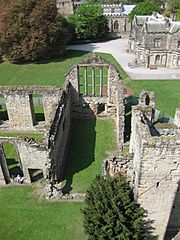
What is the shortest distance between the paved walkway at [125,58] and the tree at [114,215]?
26815mm

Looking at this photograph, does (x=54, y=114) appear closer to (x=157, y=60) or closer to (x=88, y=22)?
(x=157, y=60)

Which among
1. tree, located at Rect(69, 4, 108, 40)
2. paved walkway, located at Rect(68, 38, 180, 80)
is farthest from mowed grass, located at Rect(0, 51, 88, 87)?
tree, located at Rect(69, 4, 108, 40)

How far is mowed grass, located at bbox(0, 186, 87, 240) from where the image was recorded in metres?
16.5

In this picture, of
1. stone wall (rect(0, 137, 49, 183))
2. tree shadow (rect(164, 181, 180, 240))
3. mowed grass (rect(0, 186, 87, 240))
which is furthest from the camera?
stone wall (rect(0, 137, 49, 183))

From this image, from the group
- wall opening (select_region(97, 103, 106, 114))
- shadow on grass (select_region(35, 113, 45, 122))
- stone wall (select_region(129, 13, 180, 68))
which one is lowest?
shadow on grass (select_region(35, 113, 45, 122))

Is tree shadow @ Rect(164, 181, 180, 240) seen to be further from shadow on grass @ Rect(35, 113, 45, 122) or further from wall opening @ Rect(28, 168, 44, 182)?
shadow on grass @ Rect(35, 113, 45, 122)

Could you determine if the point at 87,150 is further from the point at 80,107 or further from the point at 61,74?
the point at 61,74

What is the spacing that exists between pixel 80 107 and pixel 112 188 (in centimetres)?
1549

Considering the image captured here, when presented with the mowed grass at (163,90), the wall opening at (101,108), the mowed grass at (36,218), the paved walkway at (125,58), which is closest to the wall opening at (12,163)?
the mowed grass at (36,218)

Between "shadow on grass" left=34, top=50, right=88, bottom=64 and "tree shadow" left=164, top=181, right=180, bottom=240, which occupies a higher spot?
"shadow on grass" left=34, top=50, right=88, bottom=64

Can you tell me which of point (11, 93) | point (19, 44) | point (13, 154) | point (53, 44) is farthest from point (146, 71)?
point (13, 154)

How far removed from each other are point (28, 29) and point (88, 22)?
15726 millimetres

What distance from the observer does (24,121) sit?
26.9 meters

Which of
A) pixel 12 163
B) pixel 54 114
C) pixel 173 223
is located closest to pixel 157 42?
pixel 54 114
